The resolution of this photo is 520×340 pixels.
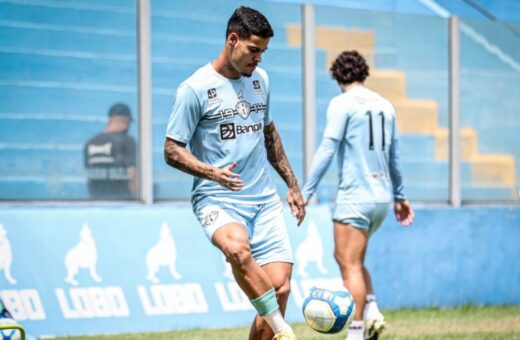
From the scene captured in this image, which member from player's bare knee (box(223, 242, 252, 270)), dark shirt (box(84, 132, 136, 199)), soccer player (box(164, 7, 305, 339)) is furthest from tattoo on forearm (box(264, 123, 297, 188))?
dark shirt (box(84, 132, 136, 199))

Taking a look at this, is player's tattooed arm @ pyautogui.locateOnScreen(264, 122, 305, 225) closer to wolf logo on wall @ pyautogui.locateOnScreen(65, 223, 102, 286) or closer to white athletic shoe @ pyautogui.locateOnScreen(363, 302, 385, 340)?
white athletic shoe @ pyautogui.locateOnScreen(363, 302, 385, 340)

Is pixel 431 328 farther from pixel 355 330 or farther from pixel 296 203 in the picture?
pixel 296 203

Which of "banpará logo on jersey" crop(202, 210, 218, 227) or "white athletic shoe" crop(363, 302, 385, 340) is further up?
"banpará logo on jersey" crop(202, 210, 218, 227)

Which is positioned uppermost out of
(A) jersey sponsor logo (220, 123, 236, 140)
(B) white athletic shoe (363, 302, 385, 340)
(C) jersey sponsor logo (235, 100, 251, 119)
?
(C) jersey sponsor logo (235, 100, 251, 119)

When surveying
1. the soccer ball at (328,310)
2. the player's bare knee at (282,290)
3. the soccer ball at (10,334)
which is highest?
the player's bare knee at (282,290)

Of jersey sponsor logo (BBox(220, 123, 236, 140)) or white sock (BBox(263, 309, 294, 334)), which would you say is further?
jersey sponsor logo (BBox(220, 123, 236, 140))

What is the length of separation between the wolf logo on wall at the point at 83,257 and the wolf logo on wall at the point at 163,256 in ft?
1.83

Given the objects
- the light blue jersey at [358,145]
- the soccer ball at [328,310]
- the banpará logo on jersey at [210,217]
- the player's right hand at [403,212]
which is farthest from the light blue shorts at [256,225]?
the player's right hand at [403,212]

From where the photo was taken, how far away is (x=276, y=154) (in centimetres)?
793

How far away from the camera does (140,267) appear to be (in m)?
11.2

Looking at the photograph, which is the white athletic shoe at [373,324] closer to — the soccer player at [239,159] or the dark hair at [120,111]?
the soccer player at [239,159]

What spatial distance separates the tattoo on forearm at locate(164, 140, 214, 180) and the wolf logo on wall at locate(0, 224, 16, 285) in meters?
3.56

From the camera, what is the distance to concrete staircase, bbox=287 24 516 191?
1349 centimetres

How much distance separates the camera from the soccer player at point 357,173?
31.3ft
